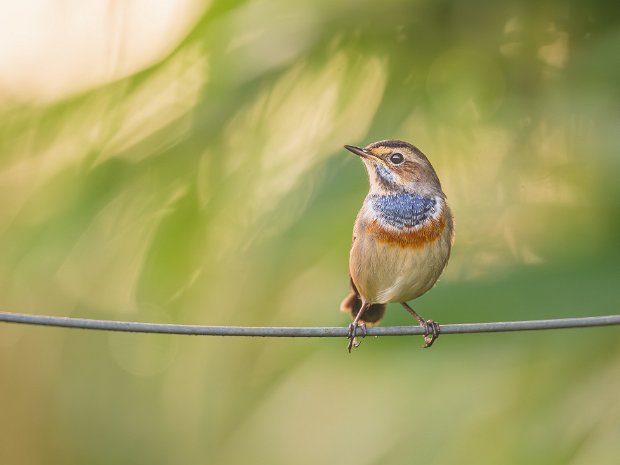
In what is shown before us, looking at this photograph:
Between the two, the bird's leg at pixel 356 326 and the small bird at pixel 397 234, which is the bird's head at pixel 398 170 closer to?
the small bird at pixel 397 234

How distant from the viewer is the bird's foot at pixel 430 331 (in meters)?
2.95

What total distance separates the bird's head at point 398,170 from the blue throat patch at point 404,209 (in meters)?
0.04

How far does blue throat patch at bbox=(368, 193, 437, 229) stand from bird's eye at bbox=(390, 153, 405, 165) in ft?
0.39

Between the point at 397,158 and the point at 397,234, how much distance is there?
294 mm

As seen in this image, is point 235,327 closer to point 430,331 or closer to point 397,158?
point 430,331

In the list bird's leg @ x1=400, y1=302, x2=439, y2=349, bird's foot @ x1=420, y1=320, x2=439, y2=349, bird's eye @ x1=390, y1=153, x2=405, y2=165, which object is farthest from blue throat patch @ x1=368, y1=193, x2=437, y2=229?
bird's foot @ x1=420, y1=320, x2=439, y2=349

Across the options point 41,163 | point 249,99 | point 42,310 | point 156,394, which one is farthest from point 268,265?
point 156,394

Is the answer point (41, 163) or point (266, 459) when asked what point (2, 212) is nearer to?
point (41, 163)

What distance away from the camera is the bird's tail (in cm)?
379

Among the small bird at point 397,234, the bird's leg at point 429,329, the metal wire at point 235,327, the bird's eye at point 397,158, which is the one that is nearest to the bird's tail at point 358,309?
the small bird at point 397,234

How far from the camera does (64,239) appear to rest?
320 cm

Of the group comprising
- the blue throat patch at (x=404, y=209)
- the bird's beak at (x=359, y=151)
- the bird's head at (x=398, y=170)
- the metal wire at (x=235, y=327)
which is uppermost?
the bird's beak at (x=359, y=151)

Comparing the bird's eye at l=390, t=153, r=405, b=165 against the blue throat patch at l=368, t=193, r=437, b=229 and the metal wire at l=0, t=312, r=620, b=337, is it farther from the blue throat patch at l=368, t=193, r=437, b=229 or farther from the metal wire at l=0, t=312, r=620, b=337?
the metal wire at l=0, t=312, r=620, b=337

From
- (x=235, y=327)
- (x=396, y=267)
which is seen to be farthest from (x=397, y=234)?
(x=235, y=327)
